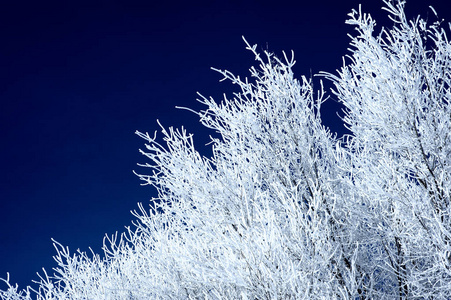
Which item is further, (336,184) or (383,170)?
(336,184)

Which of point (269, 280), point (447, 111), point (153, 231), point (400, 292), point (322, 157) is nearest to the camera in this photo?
point (269, 280)

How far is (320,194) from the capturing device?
6.28m

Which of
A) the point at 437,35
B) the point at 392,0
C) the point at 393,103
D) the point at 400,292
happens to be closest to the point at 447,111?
the point at 393,103

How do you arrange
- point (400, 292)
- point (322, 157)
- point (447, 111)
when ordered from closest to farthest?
point (447, 111) → point (400, 292) → point (322, 157)

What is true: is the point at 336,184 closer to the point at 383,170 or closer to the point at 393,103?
the point at 383,170

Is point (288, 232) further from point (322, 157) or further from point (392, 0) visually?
point (392, 0)

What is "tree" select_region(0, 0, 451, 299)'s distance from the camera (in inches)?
189

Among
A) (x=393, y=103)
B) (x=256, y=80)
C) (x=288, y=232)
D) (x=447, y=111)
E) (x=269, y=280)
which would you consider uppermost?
(x=256, y=80)

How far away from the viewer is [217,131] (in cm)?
707

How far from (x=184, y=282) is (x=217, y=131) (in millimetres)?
3009

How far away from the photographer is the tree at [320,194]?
4789 millimetres

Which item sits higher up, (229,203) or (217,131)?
(217,131)

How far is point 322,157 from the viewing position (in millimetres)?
6820

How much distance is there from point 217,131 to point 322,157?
2066 millimetres
